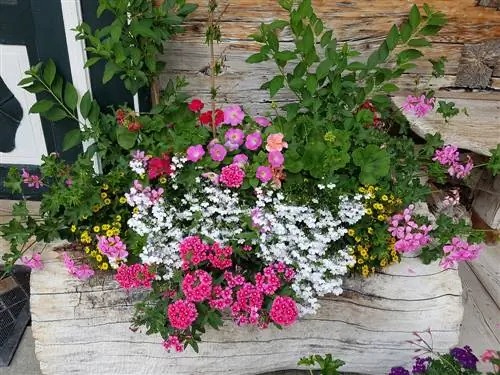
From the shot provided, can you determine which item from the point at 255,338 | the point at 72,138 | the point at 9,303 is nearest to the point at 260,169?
the point at 255,338

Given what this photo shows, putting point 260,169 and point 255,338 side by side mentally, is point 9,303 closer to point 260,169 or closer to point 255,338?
point 255,338

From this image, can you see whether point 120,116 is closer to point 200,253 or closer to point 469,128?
point 200,253

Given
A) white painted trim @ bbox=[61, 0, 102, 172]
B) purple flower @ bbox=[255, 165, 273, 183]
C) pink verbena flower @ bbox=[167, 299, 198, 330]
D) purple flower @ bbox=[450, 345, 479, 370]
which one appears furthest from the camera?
white painted trim @ bbox=[61, 0, 102, 172]

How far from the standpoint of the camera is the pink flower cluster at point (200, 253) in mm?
1886

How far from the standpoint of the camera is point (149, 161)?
84.1 inches

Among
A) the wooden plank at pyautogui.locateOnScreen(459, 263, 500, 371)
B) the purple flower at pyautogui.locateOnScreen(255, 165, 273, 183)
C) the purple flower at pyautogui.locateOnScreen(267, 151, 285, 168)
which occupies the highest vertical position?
the purple flower at pyautogui.locateOnScreen(267, 151, 285, 168)

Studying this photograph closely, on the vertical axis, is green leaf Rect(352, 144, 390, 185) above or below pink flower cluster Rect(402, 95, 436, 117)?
below

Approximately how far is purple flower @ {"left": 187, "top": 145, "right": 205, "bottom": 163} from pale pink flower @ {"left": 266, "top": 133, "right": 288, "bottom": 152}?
245mm

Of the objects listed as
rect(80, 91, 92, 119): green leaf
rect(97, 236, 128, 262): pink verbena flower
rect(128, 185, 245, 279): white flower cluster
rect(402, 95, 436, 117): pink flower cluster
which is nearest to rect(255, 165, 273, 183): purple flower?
rect(128, 185, 245, 279): white flower cluster

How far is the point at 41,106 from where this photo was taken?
2.31m

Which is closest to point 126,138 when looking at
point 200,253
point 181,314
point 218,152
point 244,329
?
point 218,152

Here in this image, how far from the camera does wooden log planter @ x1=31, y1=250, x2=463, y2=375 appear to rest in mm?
2113

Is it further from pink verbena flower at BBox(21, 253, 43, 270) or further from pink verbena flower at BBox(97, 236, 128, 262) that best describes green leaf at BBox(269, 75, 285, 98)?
pink verbena flower at BBox(21, 253, 43, 270)

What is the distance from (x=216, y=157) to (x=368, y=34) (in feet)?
3.24
